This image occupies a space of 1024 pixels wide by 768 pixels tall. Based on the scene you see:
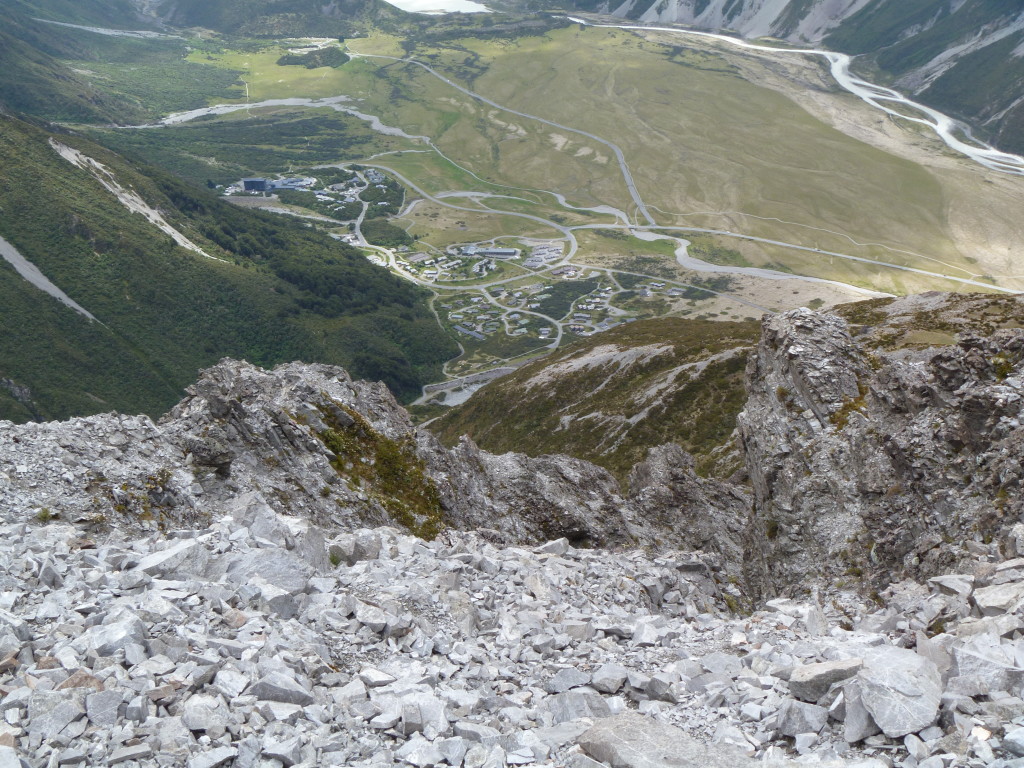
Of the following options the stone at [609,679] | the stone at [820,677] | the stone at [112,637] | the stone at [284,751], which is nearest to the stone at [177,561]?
the stone at [112,637]

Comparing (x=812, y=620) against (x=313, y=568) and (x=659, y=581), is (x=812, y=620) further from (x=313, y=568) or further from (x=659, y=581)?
(x=313, y=568)

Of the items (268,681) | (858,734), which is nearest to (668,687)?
(858,734)

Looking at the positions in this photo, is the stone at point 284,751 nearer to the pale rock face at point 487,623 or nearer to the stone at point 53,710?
the pale rock face at point 487,623

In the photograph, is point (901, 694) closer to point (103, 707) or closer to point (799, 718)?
point (799, 718)

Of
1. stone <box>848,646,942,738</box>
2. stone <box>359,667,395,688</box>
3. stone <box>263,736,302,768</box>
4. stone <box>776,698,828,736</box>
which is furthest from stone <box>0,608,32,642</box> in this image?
stone <box>848,646,942,738</box>

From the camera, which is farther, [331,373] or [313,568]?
[331,373]

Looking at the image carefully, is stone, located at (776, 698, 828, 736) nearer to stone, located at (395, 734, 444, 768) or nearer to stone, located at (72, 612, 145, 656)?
stone, located at (395, 734, 444, 768)
